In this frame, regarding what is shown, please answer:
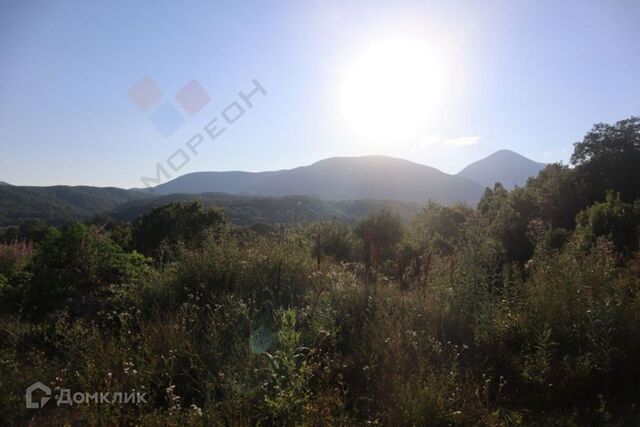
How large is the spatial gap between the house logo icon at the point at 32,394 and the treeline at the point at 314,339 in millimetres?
49

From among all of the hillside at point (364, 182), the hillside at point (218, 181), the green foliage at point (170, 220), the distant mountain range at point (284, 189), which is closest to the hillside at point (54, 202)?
the distant mountain range at point (284, 189)

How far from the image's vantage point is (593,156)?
25078 millimetres

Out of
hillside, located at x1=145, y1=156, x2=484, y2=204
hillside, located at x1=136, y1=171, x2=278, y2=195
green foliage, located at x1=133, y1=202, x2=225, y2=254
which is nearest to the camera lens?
green foliage, located at x1=133, y1=202, x2=225, y2=254

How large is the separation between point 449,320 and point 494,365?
569mm

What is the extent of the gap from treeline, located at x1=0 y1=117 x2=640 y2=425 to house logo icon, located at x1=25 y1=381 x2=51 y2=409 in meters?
0.05

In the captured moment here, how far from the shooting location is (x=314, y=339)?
341cm

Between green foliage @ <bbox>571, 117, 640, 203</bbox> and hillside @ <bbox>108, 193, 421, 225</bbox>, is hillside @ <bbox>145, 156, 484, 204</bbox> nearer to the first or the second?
hillside @ <bbox>108, 193, 421, 225</bbox>

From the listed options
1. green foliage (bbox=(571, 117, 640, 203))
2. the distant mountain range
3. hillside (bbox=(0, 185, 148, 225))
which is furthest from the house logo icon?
hillside (bbox=(0, 185, 148, 225))

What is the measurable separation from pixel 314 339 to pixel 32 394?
212 cm

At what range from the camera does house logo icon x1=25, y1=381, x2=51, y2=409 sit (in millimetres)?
2856

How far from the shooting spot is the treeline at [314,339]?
269 centimetres

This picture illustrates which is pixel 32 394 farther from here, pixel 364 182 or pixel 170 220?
pixel 364 182

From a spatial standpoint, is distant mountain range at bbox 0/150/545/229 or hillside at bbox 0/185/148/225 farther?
distant mountain range at bbox 0/150/545/229

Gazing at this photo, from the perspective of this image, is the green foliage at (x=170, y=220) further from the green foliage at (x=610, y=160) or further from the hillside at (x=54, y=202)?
the hillside at (x=54, y=202)
